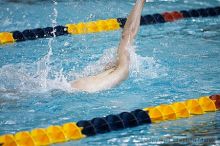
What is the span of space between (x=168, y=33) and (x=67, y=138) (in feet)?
12.2

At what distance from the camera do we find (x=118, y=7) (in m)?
8.56

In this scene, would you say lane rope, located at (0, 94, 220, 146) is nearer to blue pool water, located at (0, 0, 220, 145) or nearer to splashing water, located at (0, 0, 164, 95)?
blue pool water, located at (0, 0, 220, 145)

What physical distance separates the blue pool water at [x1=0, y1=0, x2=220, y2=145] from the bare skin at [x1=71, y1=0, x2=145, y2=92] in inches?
4.7

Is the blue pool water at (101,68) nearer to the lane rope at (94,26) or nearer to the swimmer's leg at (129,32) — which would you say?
the lane rope at (94,26)

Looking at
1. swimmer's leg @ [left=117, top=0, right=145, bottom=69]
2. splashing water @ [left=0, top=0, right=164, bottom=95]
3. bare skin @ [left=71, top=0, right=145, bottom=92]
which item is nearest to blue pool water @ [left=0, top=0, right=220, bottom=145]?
splashing water @ [left=0, top=0, right=164, bottom=95]

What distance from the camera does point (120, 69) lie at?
4.48 metres

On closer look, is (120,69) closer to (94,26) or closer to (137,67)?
(137,67)

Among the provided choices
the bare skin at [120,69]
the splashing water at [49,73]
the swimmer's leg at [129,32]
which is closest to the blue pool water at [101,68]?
the splashing water at [49,73]

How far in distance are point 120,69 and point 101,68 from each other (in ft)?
2.01

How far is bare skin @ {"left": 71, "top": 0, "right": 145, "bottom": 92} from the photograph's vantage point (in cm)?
435

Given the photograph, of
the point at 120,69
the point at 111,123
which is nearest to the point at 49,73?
the point at 120,69

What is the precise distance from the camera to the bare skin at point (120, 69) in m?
4.35

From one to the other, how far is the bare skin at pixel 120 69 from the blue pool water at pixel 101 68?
0.12m

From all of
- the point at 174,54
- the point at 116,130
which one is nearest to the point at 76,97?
the point at 116,130
